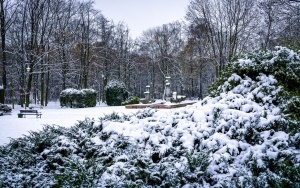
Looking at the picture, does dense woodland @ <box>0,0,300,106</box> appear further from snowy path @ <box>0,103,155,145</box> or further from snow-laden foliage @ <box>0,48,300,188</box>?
snow-laden foliage @ <box>0,48,300,188</box>

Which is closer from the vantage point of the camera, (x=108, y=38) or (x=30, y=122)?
(x=30, y=122)

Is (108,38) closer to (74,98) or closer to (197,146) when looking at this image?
(74,98)

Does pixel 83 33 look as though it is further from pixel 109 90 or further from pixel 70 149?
pixel 70 149

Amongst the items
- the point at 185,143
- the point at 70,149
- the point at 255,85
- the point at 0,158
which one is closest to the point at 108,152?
the point at 70,149

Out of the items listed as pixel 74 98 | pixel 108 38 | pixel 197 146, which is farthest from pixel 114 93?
pixel 197 146

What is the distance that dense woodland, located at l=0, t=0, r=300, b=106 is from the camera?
25250 millimetres

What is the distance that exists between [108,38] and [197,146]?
3660 cm

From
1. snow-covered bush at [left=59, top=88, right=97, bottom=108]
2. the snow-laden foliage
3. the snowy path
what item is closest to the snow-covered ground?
the snowy path

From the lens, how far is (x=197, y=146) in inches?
168

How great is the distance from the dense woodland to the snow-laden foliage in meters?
13.8

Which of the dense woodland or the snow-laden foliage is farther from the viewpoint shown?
the dense woodland

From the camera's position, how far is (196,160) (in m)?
3.69

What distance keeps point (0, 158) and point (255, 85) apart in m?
4.85

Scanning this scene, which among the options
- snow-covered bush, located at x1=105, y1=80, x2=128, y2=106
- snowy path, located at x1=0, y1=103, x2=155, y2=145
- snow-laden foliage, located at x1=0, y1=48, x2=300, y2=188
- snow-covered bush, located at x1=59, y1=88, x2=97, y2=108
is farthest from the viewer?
snow-covered bush, located at x1=105, y1=80, x2=128, y2=106
